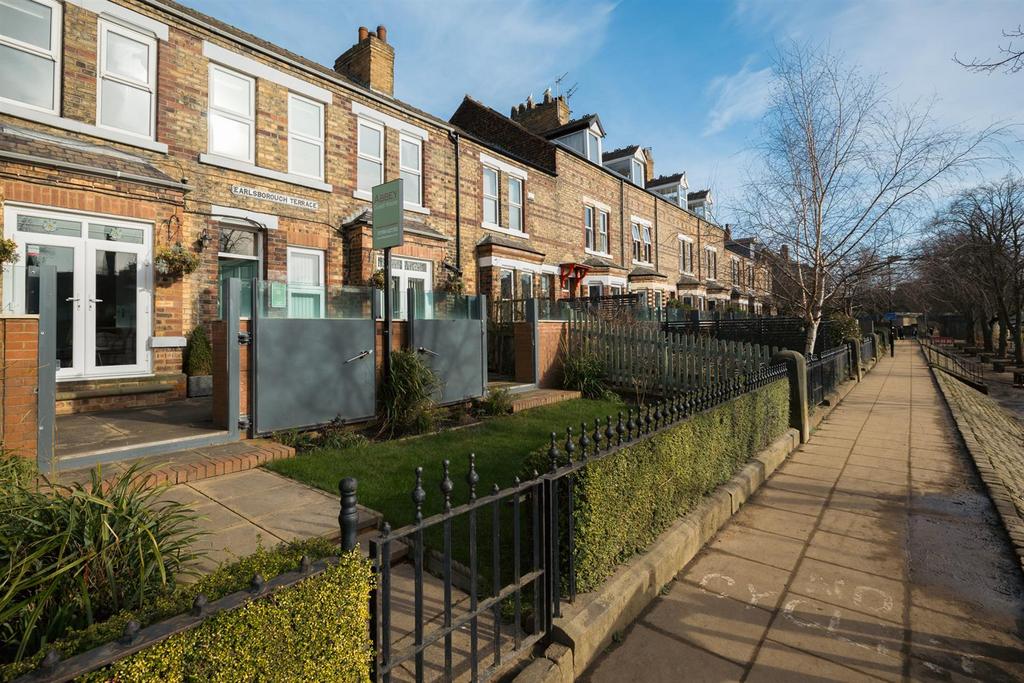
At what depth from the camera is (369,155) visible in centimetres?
1183

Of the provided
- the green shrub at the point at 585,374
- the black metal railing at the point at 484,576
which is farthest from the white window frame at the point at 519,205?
the black metal railing at the point at 484,576

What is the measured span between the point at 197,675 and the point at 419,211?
1234 cm

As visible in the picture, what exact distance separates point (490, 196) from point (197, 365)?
969cm

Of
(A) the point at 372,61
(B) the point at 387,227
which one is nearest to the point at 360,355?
(B) the point at 387,227

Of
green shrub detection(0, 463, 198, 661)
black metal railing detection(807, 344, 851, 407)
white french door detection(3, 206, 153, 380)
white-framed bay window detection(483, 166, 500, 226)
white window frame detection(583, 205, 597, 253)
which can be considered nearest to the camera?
green shrub detection(0, 463, 198, 661)

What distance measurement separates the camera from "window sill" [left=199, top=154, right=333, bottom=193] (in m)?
9.00

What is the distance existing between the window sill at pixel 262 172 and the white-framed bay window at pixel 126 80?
925 mm

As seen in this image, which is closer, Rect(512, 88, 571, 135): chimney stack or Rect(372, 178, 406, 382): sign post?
Rect(372, 178, 406, 382): sign post

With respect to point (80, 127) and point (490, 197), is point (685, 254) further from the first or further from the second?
point (80, 127)

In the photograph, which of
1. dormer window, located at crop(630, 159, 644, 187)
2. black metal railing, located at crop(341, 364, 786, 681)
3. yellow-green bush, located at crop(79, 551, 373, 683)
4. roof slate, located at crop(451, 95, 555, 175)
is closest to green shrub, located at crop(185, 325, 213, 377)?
black metal railing, located at crop(341, 364, 786, 681)

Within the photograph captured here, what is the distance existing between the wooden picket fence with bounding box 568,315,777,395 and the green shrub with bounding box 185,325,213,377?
7091mm

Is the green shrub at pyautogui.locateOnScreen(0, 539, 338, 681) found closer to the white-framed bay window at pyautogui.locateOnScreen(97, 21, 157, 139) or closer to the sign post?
the sign post

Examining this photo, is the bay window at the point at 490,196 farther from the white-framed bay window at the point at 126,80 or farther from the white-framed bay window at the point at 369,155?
the white-framed bay window at the point at 126,80

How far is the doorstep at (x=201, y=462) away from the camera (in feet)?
14.4
